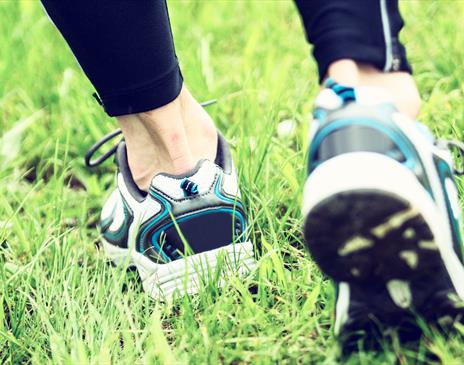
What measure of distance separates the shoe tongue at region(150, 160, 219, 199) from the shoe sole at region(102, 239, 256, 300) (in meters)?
0.12

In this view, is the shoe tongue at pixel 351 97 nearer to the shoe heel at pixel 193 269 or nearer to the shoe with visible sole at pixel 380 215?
the shoe with visible sole at pixel 380 215

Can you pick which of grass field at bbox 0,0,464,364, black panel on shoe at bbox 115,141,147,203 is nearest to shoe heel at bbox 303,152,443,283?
grass field at bbox 0,0,464,364

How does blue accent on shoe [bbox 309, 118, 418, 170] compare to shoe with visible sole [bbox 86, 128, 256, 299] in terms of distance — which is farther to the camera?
shoe with visible sole [bbox 86, 128, 256, 299]

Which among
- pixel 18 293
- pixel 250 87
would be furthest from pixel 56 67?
pixel 18 293

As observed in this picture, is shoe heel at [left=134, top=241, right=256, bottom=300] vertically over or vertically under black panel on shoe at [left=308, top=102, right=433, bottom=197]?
under

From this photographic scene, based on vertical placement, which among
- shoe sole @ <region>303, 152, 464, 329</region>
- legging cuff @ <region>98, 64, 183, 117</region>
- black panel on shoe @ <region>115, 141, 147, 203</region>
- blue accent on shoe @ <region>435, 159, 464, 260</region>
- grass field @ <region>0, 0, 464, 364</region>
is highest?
legging cuff @ <region>98, 64, 183, 117</region>

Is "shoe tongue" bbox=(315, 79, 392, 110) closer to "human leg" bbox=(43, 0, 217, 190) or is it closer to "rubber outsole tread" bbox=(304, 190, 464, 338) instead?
"rubber outsole tread" bbox=(304, 190, 464, 338)

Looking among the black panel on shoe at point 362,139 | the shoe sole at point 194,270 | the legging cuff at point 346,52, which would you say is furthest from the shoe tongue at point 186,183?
the black panel on shoe at point 362,139

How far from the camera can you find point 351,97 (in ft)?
3.24

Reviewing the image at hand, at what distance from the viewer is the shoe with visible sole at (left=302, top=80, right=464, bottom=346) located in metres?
0.89

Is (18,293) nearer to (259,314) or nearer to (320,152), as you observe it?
(259,314)

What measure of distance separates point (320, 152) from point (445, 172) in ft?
0.65

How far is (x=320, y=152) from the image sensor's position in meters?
0.96

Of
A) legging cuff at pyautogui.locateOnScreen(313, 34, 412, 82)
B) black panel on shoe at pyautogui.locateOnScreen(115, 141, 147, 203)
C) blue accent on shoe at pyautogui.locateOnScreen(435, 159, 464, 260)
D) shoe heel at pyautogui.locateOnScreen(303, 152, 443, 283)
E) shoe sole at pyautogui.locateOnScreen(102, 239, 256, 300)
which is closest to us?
shoe heel at pyautogui.locateOnScreen(303, 152, 443, 283)
